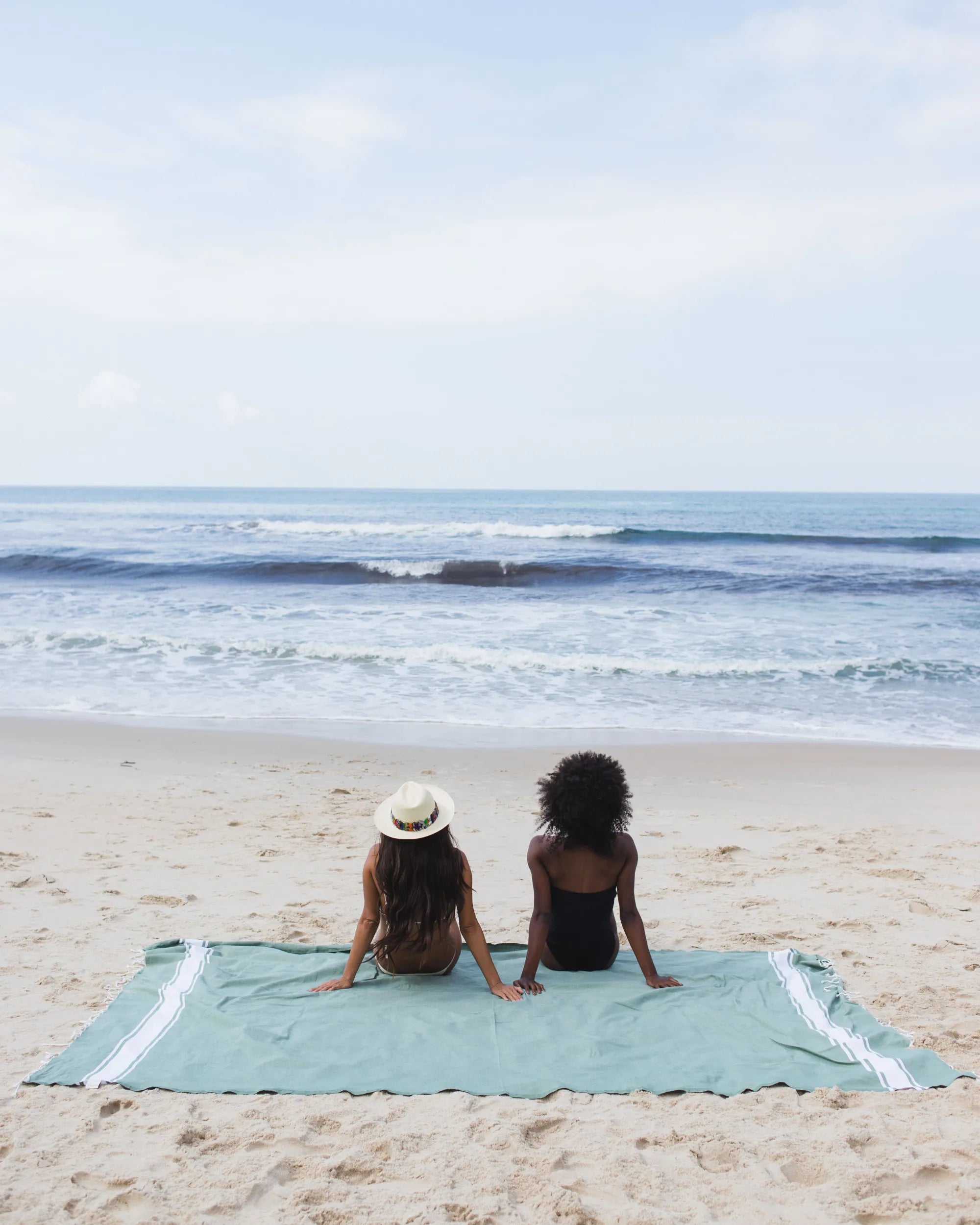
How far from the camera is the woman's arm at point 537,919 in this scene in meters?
3.67

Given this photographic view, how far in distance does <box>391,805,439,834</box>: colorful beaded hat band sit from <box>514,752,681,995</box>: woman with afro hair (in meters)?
0.45

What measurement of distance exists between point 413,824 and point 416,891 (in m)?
0.29

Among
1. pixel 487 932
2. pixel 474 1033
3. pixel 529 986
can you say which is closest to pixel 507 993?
pixel 529 986

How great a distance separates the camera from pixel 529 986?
144 inches

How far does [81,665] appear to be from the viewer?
11500mm

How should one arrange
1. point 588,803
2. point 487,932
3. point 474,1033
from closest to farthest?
point 474,1033
point 588,803
point 487,932

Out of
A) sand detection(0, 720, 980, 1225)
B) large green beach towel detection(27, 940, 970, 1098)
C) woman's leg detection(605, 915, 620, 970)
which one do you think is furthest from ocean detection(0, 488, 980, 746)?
large green beach towel detection(27, 940, 970, 1098)

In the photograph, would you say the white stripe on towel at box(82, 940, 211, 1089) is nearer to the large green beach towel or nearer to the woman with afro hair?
the large green beach towel

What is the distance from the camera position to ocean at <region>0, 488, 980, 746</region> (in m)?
9.64

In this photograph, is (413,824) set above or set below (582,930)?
above

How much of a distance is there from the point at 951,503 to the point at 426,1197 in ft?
255

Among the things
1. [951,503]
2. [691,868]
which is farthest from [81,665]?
[951,503]

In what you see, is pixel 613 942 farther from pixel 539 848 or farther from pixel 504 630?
pixel 504 630

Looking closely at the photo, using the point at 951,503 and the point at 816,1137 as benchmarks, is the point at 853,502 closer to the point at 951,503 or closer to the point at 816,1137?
the point at 951,503
